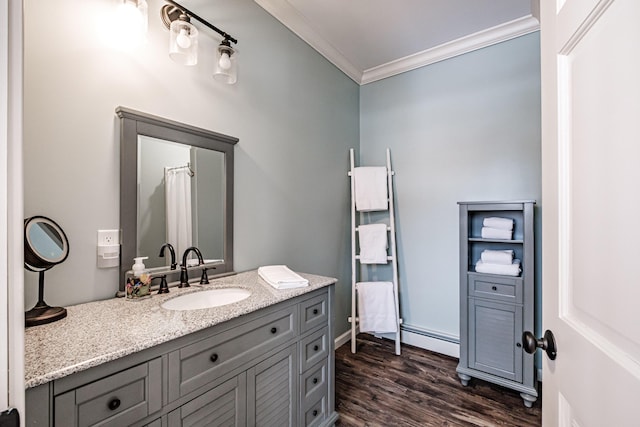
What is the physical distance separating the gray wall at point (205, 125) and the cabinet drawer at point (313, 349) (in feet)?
2.09

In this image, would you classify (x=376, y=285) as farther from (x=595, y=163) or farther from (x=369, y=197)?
(x=595, y=163)

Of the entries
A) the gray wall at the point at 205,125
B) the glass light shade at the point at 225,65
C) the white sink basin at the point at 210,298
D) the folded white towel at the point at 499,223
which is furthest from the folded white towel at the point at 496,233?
the glass light shade at the point at 225,65

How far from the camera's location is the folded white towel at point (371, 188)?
2.81m

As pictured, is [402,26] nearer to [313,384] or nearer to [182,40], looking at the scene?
[182,40]

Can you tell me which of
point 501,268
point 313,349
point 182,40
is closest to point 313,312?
point 313,349

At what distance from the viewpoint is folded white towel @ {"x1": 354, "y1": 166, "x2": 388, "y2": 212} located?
281cm

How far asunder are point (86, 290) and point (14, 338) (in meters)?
1.03

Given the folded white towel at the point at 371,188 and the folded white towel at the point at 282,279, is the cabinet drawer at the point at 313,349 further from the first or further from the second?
the folded white towel at the point at 371,188

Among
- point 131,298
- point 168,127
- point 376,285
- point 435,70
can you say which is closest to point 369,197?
point 376,285

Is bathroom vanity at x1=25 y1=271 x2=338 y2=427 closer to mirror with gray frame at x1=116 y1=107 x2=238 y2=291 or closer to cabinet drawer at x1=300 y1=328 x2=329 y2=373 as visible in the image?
cabinet drawer at x1=300 y1=328 x2=329 y2=373

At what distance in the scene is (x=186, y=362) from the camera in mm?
1006

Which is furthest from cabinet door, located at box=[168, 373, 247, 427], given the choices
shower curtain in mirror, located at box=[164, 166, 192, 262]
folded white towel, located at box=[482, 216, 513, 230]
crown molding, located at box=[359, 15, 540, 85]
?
crown molding, located at box=[359, 15, 540, 85]

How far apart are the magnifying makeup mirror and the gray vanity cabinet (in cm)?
236

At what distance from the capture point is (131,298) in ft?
4.16
